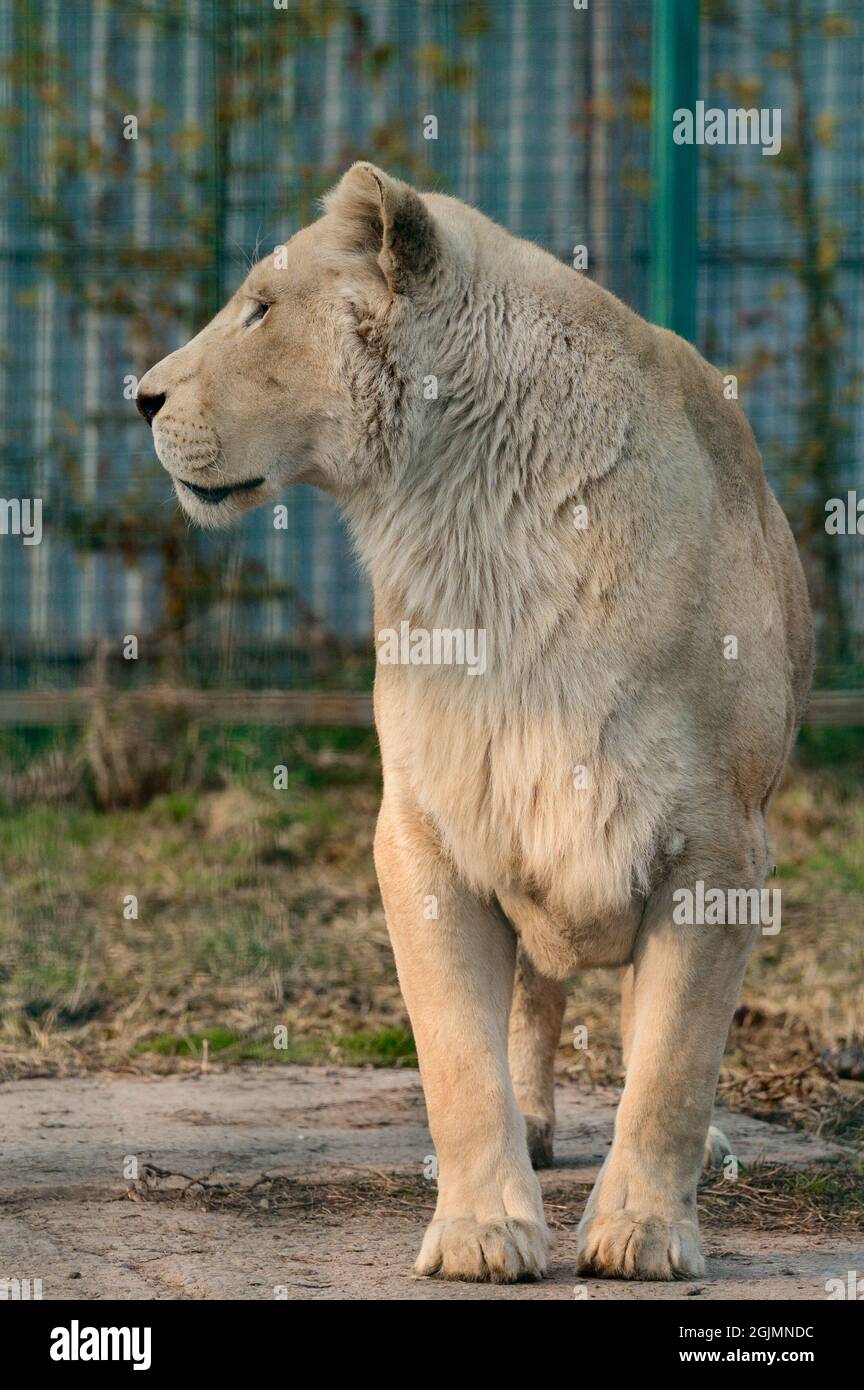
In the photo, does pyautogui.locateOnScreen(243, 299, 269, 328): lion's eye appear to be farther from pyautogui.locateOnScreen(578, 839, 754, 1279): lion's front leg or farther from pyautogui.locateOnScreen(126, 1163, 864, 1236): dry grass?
pyautogui.locateOnScreen(126, 1163, 864, 1236): dry grass

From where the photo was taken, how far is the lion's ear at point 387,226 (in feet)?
11.1

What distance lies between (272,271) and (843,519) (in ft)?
16.7

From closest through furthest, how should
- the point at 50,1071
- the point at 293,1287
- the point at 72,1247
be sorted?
the point at 293,1287, the point at 72,1247, the point at 50,1071

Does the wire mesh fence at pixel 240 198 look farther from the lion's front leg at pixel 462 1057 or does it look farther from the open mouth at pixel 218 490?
the lion's front leg at pixel 462 1057

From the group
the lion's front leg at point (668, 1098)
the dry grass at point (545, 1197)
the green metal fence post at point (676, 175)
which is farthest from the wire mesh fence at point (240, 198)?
the lion's front leg at point (668, 1098)

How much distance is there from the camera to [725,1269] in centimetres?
330

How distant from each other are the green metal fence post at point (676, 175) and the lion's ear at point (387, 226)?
215 cm

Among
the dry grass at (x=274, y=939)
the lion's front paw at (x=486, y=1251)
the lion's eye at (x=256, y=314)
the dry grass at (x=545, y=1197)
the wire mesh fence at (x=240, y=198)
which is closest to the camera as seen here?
the lion's front paw at (x=486, y=1251)

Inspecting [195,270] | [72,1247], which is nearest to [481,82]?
[195,270]

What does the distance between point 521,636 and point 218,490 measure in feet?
2.04

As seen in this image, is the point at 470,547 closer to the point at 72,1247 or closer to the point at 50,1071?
the point at 72,1247

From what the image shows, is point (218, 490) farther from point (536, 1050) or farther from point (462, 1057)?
point (536, 1050)

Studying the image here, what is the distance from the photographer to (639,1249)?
3.18 meters

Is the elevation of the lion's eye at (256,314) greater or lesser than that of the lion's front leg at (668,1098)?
greater
